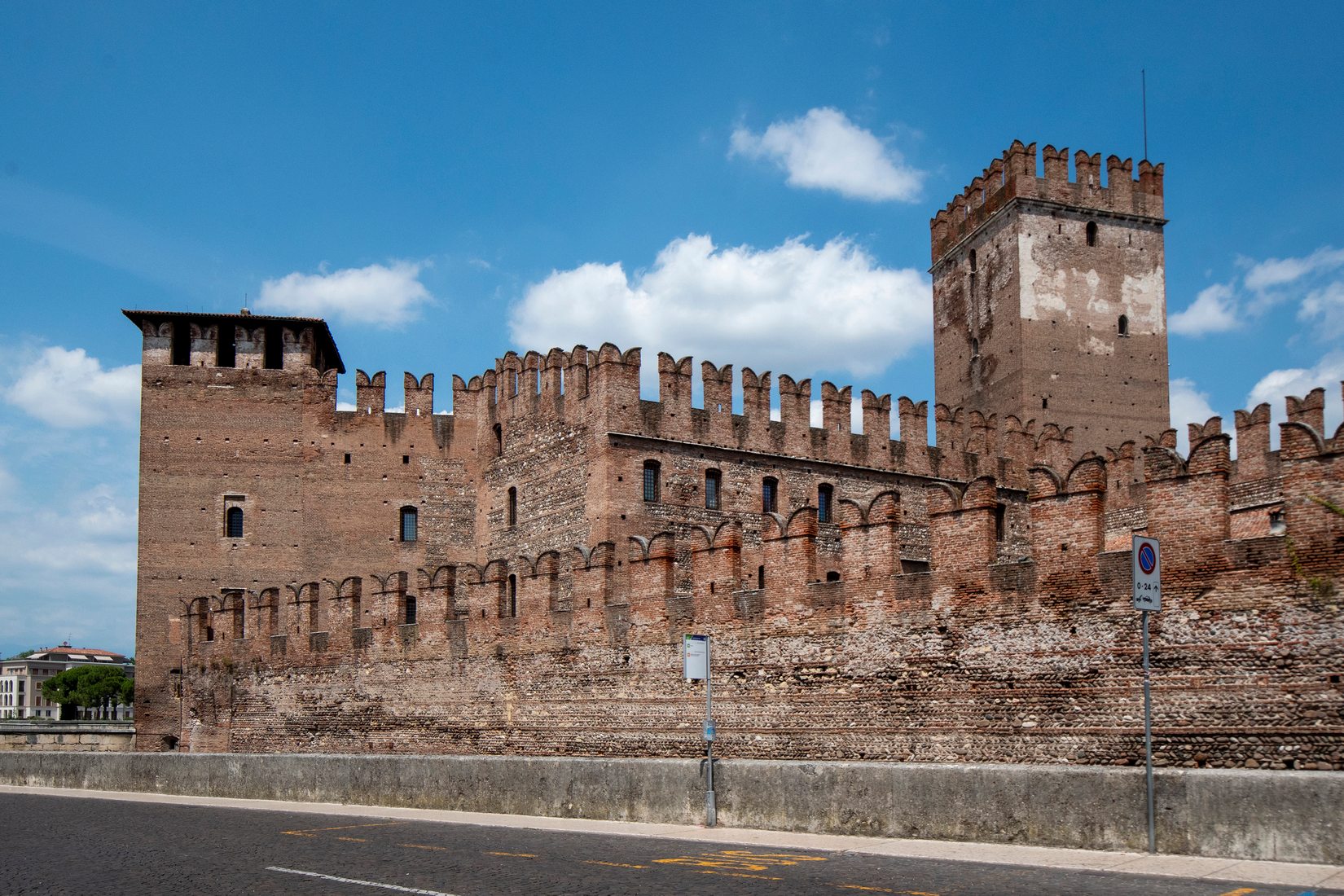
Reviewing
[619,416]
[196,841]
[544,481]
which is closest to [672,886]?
[196,841]

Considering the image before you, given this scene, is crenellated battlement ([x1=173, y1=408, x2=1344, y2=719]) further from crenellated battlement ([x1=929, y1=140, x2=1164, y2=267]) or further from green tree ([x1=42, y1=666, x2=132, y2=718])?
green tree ([x1=42, y1=666, x2=132, y2=718])

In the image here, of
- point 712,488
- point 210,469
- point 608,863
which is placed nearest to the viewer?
point 608,863

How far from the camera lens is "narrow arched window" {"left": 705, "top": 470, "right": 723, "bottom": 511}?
99.6 feet

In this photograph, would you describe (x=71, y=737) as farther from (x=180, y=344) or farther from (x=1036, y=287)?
(x=1036, y=287)

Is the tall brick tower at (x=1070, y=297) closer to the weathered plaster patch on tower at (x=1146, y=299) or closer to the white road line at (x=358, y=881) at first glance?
the weathered plaster patch on tower at (x=1146, y=299)

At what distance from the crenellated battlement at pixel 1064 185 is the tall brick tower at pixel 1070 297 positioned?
0.03 meters

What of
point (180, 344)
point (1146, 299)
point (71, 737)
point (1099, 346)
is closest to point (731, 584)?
point (1099, 346)

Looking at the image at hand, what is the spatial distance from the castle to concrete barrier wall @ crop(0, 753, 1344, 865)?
3.72 meters

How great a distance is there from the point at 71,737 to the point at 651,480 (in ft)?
67.7

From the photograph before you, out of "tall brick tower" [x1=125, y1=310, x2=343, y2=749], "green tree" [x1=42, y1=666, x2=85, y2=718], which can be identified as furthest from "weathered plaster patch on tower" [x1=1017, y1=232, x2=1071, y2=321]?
"green tree" [x1=42, y1=666, x2=85, y2=718]

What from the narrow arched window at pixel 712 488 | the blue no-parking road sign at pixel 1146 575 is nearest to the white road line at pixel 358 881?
the blue no-parking road sign at pixel 1146 575

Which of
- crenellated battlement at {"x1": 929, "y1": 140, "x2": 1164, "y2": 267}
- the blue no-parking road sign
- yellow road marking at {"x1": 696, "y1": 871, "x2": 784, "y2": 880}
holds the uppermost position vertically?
crenellated battlement at {"x1": 929, "y1": 140, "x2": 1164, "y2": 267}

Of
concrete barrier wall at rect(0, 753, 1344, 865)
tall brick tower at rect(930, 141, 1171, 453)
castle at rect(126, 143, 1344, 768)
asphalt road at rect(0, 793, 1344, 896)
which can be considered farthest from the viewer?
tall brick tower at rect(930, 141, 1171, 453)

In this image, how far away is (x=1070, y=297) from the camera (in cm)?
3769
